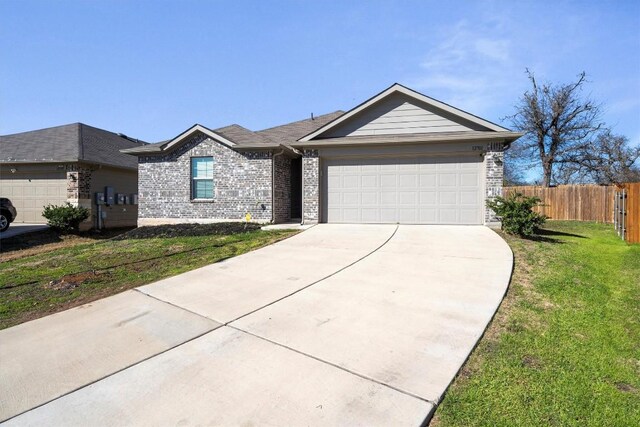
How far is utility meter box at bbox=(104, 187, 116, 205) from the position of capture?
17.1 meters

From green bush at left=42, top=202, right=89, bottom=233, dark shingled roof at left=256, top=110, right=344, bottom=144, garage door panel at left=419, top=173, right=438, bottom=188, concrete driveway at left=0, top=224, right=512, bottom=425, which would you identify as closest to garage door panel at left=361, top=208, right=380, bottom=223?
garage door panel at left=419, top=173, right=438, bottom=188

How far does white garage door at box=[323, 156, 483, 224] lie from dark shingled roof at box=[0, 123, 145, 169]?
470 inches

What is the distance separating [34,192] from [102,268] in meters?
12.9

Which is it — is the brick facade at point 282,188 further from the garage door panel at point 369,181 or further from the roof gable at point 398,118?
the garage door panel at point 369,181

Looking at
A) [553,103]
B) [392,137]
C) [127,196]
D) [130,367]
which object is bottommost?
[130,367]

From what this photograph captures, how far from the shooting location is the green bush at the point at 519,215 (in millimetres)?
8736

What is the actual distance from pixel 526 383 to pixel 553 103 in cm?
3163

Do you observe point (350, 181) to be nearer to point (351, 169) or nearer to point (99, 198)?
point (351, 169)

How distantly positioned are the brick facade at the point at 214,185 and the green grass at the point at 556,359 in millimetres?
9690

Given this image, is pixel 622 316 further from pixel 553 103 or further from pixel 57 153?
pixel 553 103

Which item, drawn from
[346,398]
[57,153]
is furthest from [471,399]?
[57,153]

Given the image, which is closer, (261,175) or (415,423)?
(415,423)

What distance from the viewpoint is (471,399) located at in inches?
108

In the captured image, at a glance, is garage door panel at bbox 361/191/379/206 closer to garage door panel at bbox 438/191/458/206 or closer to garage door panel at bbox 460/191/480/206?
garage door panel at bbox 438/191/458/206
